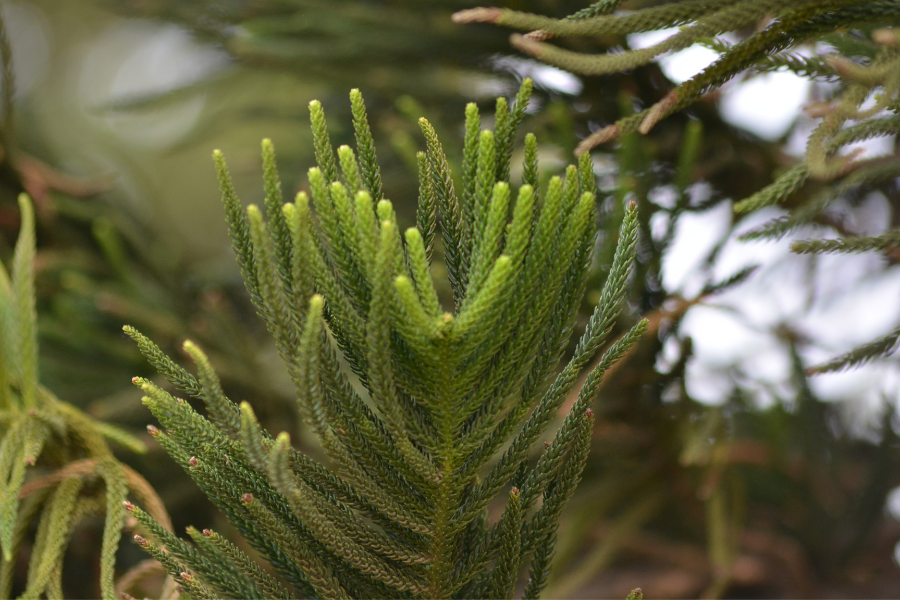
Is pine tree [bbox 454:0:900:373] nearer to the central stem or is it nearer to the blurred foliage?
the blurred foliage

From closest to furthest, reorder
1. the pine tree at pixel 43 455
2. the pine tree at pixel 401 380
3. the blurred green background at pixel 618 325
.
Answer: the pine tree at pixel 401 380 → the pine tree at pixel 43 455 → the blurred green background at pixel 618 325

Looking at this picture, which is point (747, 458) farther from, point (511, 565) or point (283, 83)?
point (283, 83)

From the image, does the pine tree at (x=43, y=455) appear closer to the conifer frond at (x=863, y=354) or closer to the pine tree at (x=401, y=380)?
the pine tree at (x=401, y=380)

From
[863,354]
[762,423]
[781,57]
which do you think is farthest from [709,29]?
[762,423]

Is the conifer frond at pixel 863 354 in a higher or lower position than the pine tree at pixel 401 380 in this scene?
lower

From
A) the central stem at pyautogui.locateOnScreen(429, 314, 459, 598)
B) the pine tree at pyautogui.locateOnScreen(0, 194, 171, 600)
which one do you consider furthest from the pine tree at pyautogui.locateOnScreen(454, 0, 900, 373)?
the pine tree at pyautogui.locateOnScreen(0, 194, 171, 600)

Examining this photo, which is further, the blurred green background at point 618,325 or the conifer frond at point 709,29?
the blurred green background at point 618,325

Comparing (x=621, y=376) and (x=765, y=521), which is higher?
(x=621, y=376)

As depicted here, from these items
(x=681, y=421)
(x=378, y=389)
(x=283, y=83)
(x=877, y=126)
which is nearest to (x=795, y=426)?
(x=681, y=421)

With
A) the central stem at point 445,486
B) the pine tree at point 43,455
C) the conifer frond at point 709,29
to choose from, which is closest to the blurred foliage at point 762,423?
the conifer frond at point 709,29
